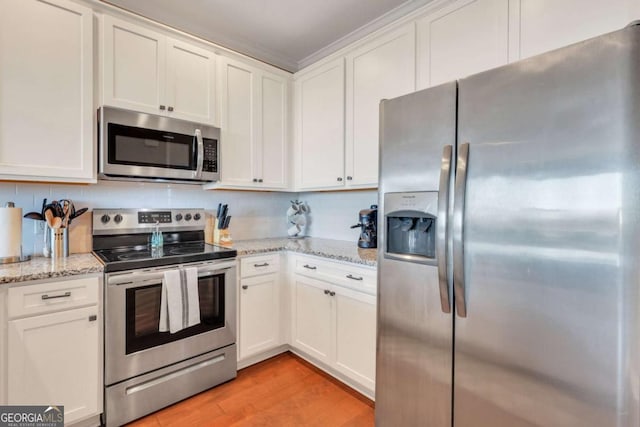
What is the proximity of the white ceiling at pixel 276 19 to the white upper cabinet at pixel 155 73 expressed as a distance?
0.25m

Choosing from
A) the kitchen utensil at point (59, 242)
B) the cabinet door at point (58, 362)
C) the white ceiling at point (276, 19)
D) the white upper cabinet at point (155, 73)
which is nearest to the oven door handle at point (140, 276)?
the cabinet door at point (58, 362)

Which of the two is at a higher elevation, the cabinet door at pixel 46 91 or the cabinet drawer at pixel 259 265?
the cabinet door at pixel 46 91

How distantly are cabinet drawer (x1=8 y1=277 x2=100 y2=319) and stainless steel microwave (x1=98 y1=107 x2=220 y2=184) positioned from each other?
70 cm

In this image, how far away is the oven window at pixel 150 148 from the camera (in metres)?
1.91

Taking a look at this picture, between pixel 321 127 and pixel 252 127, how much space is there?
59 cm

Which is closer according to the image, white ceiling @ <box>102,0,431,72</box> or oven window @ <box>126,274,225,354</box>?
oven window @ <box>126,274,225,354</box>

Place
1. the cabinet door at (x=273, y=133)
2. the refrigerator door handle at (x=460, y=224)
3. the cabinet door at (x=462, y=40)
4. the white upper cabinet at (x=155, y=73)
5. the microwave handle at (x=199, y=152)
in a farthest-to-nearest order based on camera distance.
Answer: the cabinet door at (x=273, y=133) < the microwave handle at (x=199, y=152) < the white upper cabinet at (x=155, y=73) < the cabinet door at (x=462, y=40) < the refrigerator door handle at (x=460, y=224)

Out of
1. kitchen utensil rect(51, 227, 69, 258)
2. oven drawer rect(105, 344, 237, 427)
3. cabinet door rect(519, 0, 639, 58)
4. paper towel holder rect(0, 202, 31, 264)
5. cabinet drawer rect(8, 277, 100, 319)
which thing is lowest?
oven drawer rect(105, 344, 237, 427)

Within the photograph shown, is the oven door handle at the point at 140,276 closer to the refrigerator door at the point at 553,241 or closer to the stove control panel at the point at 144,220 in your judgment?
the stove control panel at the point at 144,220

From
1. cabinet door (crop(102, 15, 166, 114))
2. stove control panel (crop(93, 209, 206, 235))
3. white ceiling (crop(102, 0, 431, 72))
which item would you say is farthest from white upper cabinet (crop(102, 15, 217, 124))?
stove control panel (crop(93, 209, 206, 235))

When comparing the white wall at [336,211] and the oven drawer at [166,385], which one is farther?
the white wall at [336,211]

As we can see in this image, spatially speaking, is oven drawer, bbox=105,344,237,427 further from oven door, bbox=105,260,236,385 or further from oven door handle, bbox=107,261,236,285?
oven door handle, bbox=107,261,236,285

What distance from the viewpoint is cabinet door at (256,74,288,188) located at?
8.69ft

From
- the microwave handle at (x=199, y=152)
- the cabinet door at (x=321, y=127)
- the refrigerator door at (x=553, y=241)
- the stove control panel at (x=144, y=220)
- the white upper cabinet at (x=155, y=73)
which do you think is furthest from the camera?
the cabinet door at (x=321, y=127)
